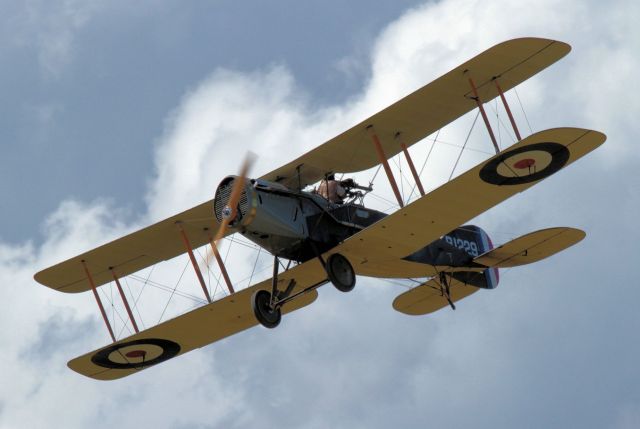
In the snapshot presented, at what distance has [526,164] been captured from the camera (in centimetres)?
1902

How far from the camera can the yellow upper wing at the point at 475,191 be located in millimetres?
18688

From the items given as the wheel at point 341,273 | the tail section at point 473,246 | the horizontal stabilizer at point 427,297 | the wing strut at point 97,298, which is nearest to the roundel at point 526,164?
the wheel at point 341,273

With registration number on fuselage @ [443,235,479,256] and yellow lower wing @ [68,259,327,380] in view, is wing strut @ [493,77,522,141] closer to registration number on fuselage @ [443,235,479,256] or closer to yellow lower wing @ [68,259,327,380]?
registration number on fuselage @ [443,235,479,256]

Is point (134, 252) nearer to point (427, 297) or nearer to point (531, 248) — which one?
point (427, 297)

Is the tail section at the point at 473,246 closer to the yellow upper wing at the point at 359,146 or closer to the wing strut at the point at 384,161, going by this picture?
the yellow upper wing at the point at 359,146

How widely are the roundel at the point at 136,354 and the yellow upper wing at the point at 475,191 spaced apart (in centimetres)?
446

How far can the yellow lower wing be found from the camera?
21906 mm

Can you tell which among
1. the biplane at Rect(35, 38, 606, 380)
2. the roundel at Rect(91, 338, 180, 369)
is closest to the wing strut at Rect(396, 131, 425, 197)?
the biplane at Rect(35, 38, 606, 380)

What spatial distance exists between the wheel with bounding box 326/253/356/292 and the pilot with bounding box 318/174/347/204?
3.76ft

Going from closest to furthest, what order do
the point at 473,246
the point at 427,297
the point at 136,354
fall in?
the point at 473,246
the point at 136,354
the point at 427,297

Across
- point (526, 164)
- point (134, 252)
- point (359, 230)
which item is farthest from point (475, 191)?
point (134, 252)

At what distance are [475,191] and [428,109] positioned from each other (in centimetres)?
182

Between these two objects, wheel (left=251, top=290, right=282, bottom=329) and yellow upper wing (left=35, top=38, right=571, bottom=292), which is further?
wheel (left=251, top=290, right=282, bottom=329)

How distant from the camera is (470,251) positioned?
22.7 meters
